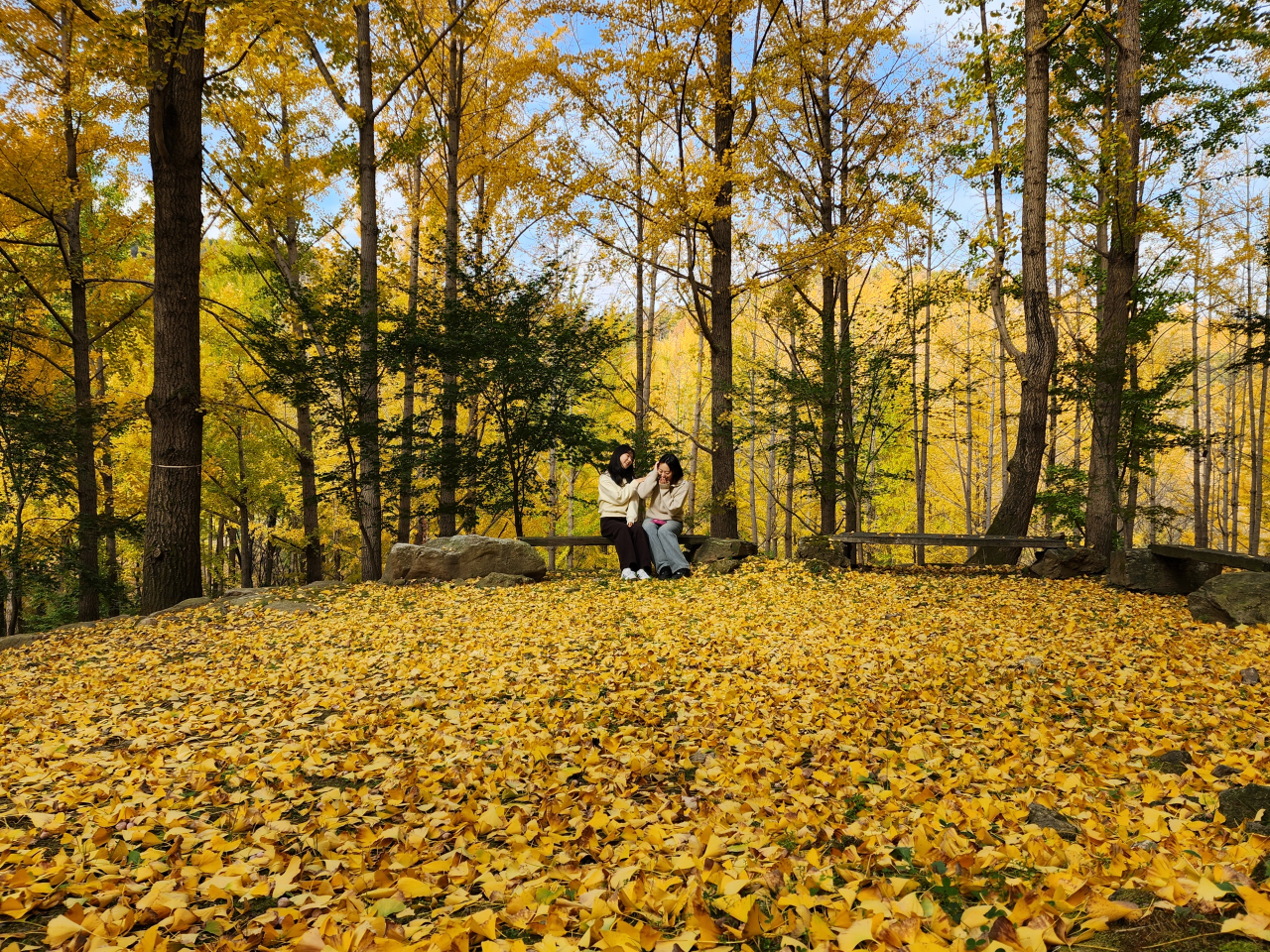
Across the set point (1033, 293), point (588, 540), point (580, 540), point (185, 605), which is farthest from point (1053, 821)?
point (1033, 293)

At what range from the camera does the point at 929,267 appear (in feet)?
50.2

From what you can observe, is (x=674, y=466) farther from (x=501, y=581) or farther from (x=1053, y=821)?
(x=1053, y=821)

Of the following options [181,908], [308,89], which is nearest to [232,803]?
[181,908]

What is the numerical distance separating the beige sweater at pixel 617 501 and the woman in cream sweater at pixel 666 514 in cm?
12

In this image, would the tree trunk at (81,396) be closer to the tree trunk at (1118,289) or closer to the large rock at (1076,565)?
the large rock at (1076,565)

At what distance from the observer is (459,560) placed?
7730 mm

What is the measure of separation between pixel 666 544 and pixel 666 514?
0.36m

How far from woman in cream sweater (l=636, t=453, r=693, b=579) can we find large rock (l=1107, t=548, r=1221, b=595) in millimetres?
4395

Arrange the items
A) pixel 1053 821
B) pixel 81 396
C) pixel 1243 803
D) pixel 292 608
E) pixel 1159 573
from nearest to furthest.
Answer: pixel 1243 803, pixel 1053 821, pixel 292 608, pixel 1159 573, pixel 81 396

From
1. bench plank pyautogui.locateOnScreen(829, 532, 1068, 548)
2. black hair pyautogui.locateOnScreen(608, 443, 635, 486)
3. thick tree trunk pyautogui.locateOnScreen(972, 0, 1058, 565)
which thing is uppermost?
thick tree trunk pyautogui.locateOnScreen(972, 0, 1058, 565)

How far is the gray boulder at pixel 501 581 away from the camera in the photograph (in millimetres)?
7188

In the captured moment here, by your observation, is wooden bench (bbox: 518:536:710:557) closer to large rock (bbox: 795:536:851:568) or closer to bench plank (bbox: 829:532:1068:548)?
large rock (bbox: 795:536:851:568)

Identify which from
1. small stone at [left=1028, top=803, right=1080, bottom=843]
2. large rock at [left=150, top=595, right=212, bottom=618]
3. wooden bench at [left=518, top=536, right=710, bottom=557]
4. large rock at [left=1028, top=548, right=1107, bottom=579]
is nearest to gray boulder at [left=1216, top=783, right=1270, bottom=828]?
small stone at [left=1028, top=803, right=1080, bottom=843]

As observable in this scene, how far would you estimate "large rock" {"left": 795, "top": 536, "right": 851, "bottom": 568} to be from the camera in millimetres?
8055
